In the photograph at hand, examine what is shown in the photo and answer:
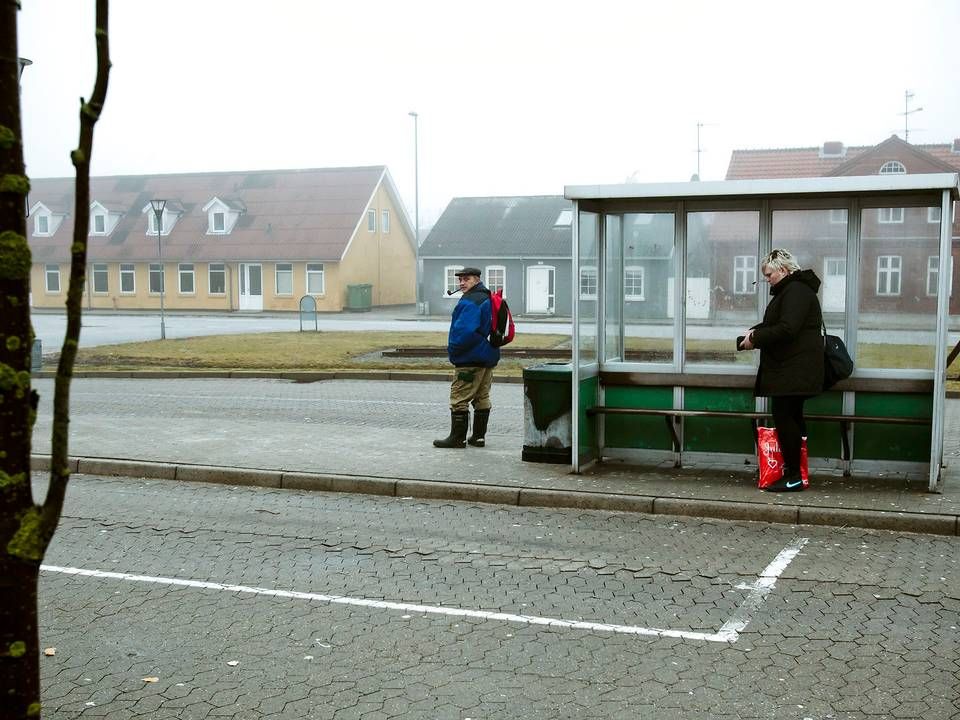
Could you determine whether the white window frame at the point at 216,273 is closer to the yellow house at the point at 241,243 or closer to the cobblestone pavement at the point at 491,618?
the yellow house at the point at 241,243

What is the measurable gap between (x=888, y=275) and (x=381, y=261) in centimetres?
5196

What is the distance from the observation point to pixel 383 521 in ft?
27.2

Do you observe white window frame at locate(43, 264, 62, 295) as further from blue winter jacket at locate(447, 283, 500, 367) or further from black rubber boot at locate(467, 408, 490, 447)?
blue winter jacket at locate(447, 283, 500, 367)

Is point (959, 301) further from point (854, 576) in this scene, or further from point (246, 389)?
point (246, 389)

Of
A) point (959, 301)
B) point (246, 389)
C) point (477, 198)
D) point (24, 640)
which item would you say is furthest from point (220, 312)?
point (24, 640)

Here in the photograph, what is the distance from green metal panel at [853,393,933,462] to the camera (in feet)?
29.9

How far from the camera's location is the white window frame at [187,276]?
57750 millimetres

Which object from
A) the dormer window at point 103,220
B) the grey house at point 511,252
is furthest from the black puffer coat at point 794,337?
the dormer window at point 103,220

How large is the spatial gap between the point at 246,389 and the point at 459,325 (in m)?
8.37

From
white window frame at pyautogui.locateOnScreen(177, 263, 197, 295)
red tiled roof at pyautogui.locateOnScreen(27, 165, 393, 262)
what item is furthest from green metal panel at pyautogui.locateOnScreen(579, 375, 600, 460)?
white window frame at pyautogui.locateOnScreen(177, 263, 197, 295)

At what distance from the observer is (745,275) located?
9617 mm

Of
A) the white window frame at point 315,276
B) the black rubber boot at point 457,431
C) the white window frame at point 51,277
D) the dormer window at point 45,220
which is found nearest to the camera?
the black rubber boot at point 457,431

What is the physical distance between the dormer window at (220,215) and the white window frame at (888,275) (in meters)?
52.6

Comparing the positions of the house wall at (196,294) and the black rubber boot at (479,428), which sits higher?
the house wall at (196,294)
